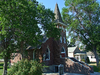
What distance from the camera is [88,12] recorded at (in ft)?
84.5

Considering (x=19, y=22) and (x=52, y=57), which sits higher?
(x=19, y=22)

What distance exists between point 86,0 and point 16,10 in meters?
20.5

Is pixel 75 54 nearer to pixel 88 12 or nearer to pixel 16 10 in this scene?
pixel 88 12

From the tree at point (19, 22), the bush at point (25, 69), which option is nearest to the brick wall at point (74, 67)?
the tree at point (19, 22)

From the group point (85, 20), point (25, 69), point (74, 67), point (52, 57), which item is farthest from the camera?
point (85, 20)

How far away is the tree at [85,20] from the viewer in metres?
24.3

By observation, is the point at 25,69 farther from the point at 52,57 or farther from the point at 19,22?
the point at 52,57

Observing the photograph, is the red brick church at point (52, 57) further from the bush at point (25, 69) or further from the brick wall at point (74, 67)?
the bush at point (25, 69)

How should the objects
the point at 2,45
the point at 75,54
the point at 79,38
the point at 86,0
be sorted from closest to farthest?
the point at 2,45 < the point at 86,0 < the point at 79,38 < the point at 75,54

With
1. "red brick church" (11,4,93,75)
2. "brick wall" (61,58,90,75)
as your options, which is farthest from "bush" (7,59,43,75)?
"brick wall" (61,58,90,75)

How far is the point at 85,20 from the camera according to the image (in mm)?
25578

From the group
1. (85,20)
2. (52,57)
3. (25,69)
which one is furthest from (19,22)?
(85,20)

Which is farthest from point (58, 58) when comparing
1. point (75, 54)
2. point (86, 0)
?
point (75, 54)

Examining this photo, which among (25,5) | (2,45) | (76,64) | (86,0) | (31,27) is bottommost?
(76,64)
